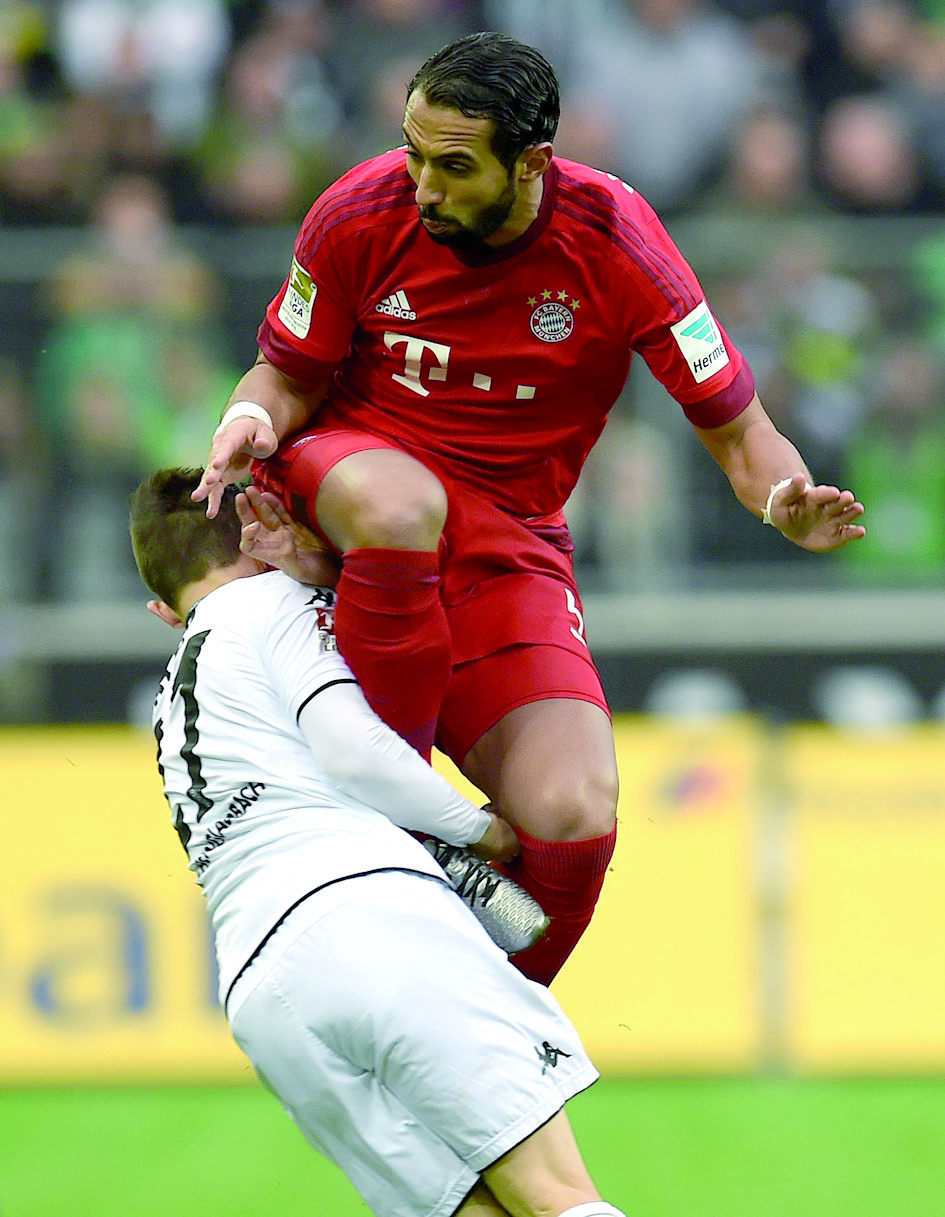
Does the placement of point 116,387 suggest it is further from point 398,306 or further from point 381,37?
point 398,306

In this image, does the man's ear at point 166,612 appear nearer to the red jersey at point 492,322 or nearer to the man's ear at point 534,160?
the red jersey at point 492,322

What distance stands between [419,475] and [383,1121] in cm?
116

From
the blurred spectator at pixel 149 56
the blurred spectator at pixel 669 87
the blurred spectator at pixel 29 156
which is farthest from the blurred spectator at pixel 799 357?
the blurred spectator at pixel 29 156

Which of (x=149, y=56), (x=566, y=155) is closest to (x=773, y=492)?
(x=566, y=155)

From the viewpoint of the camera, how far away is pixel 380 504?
10.9 feet

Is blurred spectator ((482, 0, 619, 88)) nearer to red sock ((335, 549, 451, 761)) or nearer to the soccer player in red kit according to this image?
the soccer player in red kit

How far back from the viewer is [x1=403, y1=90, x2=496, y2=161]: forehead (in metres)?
3.23

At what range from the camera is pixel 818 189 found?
8.70 meters

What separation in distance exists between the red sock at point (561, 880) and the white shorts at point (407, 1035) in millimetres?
279

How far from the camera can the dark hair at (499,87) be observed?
3.23m

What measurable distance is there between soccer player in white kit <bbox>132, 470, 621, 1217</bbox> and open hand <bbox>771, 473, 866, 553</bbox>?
80cm

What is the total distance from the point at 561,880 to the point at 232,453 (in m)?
1.02

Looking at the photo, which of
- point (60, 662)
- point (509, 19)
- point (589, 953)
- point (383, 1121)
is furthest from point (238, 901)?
point (509, 19)

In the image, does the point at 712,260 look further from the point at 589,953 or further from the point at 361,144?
the point at 589,953
